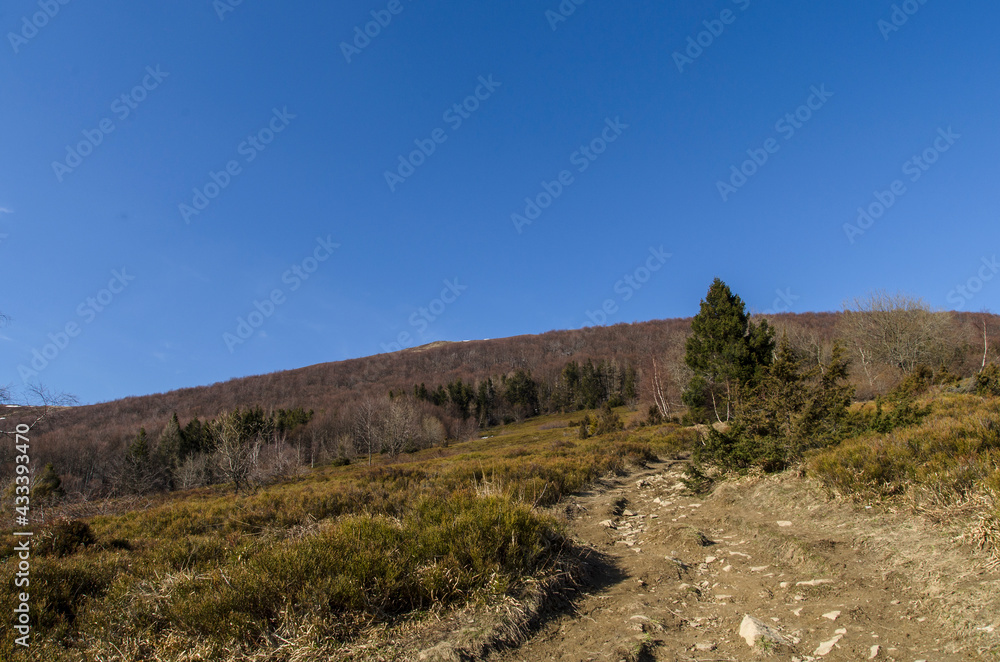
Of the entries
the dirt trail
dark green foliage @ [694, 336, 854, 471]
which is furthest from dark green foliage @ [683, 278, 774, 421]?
the dirt trail

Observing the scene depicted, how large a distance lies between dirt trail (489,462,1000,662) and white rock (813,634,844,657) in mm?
14

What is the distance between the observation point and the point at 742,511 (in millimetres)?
7516

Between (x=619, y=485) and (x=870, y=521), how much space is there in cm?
801

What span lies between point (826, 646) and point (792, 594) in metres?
1.06

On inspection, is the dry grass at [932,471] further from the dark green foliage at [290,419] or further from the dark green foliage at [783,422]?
the dark green foliage at [290,419]

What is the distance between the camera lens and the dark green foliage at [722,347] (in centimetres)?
2742

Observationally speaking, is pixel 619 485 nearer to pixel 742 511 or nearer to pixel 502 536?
pixel 742 511

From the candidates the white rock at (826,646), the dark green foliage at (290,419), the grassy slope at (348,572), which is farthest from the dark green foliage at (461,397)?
the white rock at (826,646)

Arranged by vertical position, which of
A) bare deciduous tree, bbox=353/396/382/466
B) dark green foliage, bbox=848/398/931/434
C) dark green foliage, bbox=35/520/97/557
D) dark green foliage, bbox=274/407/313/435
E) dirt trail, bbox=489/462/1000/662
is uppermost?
dark green foliage, bbox=274/407/313/435

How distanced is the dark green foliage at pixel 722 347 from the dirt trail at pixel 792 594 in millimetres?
22589

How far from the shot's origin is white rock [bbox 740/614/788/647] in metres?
3.32

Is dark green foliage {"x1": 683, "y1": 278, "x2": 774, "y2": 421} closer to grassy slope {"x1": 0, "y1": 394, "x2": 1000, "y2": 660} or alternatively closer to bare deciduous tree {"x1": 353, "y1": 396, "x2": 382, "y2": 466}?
grassy slope {"x1": 0, "y1": 394, "x2": 1000, "y2": 660}

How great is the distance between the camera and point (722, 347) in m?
28.2

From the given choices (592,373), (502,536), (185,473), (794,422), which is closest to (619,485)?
(794,422)
